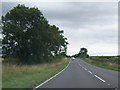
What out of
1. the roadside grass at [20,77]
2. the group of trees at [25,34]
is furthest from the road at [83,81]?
the group of trees at [25,34]

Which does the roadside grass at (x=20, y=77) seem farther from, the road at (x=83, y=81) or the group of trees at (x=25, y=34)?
the group of trees at (x=25, y=34)

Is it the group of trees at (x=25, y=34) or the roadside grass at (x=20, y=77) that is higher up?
the group of trees at (x=25, y=34)

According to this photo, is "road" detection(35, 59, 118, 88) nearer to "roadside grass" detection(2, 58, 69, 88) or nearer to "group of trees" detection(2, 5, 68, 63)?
"roadside grass" detection(2, 58, 69, 88)

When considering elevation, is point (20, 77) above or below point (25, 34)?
below

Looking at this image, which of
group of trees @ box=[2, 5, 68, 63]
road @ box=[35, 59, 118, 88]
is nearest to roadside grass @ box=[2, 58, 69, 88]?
road @ box=[35, 59, 118, 88]

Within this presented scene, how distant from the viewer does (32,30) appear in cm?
5191

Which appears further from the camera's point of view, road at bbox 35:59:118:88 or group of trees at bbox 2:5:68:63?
group of trees at bbox 2:5:68:63

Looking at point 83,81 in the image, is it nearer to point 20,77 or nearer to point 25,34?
point 20,77

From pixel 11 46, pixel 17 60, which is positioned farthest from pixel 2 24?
pixel 17 60

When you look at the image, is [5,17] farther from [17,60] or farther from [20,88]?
[20,88]

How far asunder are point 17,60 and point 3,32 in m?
6.50

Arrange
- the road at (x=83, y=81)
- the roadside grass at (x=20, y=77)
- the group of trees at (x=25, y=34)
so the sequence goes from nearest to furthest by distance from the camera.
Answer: the road at (x=83, y=81) < the roadside grass at (x=20, y=77) < the group of trees at (x=25, y=34)

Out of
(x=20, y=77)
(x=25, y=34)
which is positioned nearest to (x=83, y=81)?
(x=20, y=77)

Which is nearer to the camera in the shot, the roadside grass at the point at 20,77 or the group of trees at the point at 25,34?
the roadside grass at the point at 20,77
